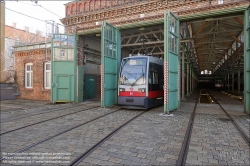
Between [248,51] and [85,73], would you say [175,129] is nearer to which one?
[248,51]

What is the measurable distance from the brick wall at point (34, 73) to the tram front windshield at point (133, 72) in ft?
25.4

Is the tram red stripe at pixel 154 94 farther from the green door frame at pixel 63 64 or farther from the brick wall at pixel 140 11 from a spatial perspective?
the green door frame at pixel 63 64

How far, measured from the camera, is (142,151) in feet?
13.0

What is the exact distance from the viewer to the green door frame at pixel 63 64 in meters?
13.0

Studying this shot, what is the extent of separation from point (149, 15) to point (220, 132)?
968cm

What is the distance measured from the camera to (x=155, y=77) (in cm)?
1031

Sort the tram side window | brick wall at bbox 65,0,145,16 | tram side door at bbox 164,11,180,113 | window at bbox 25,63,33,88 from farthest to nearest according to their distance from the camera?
window at bbox 25,63,33,88
brick wall at bbox 65,0,145,16
the tram side window
tram side door at bbox 164,11,180,113

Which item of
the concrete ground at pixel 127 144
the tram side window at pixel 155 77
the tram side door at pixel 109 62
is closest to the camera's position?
the concrete ground at pixel 127 144

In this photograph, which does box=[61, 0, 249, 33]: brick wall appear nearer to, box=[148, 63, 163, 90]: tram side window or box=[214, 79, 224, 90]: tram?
box=[148, 63, 163, 90]: tram side window

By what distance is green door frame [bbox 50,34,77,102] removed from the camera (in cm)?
1295

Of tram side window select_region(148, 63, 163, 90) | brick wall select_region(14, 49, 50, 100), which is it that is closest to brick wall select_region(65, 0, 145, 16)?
brick wall select_region(14, 49, 50, 100)

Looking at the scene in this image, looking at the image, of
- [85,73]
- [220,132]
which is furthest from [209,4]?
[85,73]

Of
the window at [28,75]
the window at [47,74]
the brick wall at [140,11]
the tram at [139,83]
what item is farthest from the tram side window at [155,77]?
the window at [28,75]

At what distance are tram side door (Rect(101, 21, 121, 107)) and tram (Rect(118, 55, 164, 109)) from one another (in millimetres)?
1188
